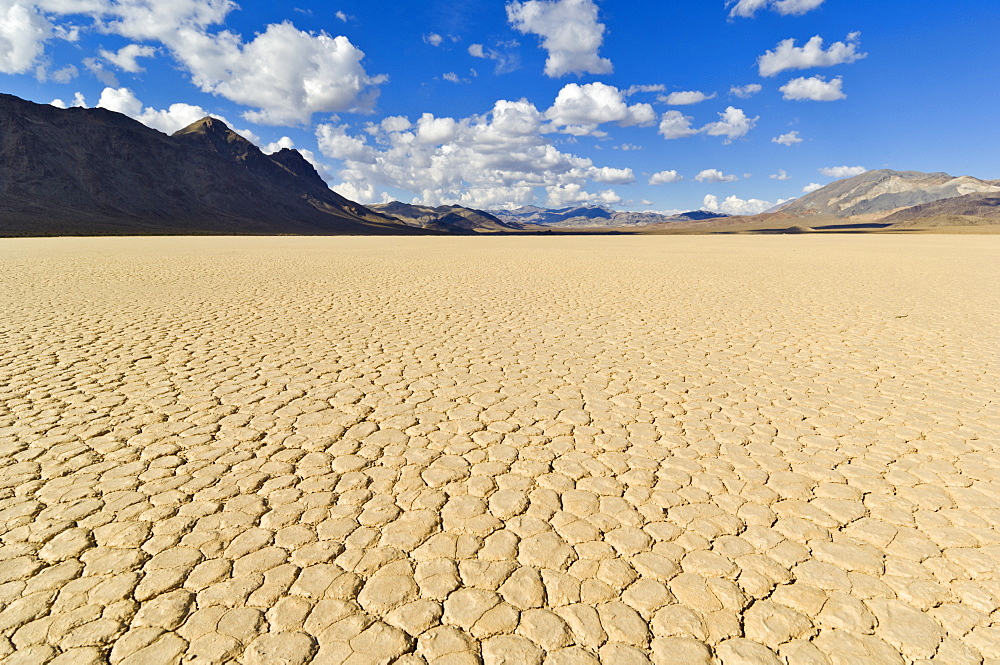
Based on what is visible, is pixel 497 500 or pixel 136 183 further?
pixel 136 183

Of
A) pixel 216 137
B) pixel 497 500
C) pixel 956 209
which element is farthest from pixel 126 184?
pixel 956 209

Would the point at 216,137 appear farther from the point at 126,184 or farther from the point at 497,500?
the point at 497,500

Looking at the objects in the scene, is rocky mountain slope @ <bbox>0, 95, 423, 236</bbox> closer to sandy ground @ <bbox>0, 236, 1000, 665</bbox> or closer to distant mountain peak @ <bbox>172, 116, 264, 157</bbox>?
distant mountain peak @ <bbox>172, 116, 264, 157</bbox>

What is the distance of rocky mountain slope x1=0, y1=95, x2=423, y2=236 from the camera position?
66625 mm

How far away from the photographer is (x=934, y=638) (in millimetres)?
1972

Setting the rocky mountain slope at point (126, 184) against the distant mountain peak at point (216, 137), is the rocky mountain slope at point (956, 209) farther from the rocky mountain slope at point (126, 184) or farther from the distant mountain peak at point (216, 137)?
the distant mountain peak at point (216, 137)

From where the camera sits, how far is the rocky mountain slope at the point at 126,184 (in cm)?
6662

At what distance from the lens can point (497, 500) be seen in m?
2.95

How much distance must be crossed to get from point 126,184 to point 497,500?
10577cm

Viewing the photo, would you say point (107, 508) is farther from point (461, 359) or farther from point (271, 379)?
point (461, 359)

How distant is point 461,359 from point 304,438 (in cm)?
247

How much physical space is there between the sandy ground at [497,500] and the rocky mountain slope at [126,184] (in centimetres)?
6264

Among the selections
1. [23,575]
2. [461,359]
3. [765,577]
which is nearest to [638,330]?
[461,359]

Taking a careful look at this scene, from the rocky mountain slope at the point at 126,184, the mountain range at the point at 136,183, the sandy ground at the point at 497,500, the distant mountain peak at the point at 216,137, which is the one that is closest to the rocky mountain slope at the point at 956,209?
the mountain range at the point at 136,183
